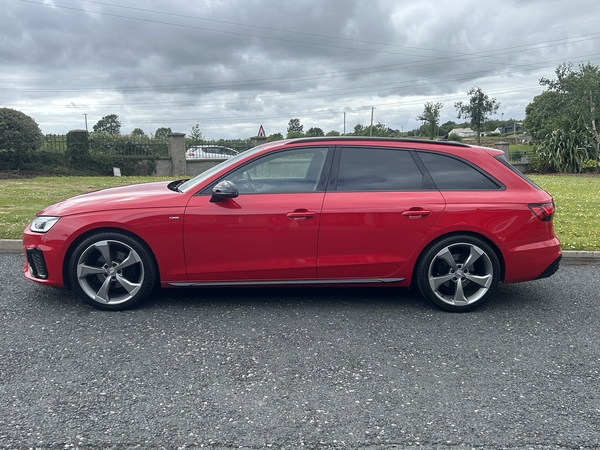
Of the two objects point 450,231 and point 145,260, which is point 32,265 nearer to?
point 145,260

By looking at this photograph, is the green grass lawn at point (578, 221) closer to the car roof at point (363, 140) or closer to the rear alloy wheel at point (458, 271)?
the rear alloy wheel at point (458, 271)

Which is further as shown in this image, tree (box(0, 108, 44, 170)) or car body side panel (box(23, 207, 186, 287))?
tree (box(0, 108, 44, 170))

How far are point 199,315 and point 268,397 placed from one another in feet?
5.16

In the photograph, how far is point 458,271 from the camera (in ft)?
15.2

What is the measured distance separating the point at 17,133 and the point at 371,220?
18046mm

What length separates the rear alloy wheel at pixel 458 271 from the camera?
461 cm

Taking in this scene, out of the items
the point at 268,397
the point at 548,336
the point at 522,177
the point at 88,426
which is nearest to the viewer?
the point at 88,426

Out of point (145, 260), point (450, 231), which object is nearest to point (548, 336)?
point (450, 231)

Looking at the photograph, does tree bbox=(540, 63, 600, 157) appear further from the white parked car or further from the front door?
the front door

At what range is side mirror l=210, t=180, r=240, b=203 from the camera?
4.44m

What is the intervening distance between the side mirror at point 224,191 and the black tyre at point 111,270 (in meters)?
0.77

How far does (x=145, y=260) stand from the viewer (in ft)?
14.8

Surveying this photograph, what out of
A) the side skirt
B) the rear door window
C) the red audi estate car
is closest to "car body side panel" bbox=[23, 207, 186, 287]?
the red audi estate car

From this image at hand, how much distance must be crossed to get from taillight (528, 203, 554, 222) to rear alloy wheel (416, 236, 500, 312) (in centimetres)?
53
